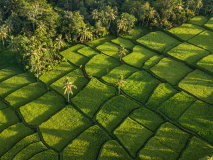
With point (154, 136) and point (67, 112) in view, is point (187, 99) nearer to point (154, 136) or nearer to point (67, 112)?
point (154, 136)

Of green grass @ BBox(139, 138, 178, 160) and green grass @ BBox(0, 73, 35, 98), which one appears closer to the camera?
green grass @ BBox(139, 138, 178, 160)

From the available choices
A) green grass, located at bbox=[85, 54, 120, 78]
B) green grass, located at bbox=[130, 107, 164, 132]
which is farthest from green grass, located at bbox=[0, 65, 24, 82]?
green grass, located at bbox=[130, 107, 164, 132]

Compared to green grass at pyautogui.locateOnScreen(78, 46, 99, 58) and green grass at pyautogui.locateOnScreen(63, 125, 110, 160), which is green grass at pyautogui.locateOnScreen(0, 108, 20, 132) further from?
green grass at pyautogui.locateOnScreen(78, 46, 99, 58)

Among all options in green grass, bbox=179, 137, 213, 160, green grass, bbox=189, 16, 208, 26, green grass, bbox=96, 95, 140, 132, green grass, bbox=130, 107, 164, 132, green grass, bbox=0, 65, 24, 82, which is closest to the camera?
green grass, bbox=179, 137, 213, 160

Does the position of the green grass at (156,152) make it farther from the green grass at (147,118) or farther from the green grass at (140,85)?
the green grass at (140,85)

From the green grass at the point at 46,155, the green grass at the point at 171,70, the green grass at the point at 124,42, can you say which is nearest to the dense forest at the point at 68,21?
the green grass at the point at 124,42

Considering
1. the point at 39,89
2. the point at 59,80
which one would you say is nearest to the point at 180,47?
the point at 59,80
